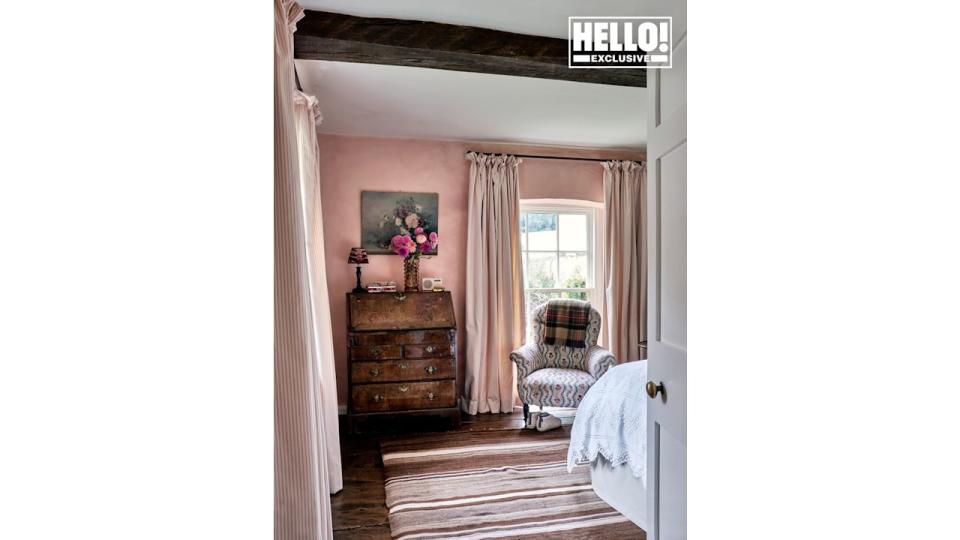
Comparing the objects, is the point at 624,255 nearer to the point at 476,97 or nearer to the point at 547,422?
the point at 547,422

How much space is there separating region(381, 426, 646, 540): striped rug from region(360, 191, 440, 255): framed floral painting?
5.47 ft

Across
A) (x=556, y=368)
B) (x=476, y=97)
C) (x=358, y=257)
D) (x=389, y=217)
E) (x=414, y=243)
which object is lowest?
(x=556, y=368)

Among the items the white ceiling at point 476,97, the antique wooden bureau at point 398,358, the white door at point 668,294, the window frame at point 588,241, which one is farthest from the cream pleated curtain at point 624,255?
the white door at point 668,294

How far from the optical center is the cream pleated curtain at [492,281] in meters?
4.36

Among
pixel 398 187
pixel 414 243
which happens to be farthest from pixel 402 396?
pixel 398 187

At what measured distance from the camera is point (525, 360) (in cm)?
407

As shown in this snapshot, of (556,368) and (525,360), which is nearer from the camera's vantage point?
(525,360)

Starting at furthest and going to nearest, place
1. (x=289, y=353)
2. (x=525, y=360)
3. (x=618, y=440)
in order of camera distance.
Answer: (x=525, y=360) → (x=618, y=440) → (x=289, y=353)

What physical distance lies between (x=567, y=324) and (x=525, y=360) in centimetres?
54

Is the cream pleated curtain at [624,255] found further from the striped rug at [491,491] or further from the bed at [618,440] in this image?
the bed at [618,440]

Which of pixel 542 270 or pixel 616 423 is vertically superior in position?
pixel 542 270

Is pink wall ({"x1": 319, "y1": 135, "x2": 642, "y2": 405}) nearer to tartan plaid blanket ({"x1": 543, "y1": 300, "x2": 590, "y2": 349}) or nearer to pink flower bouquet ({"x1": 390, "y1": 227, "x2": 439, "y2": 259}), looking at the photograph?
pink flower bouquet ({"x1": 390, "y1": 227, "x2": 439, "y2": 259})
